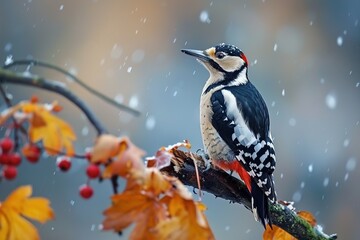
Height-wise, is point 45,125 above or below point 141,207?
above

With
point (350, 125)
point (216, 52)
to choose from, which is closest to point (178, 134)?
point (350, 125)

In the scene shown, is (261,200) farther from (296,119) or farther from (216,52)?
(296,119)

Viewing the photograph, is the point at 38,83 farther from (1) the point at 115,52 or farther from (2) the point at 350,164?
(2) the point at 350,164

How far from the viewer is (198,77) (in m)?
6.00

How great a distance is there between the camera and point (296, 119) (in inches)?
241

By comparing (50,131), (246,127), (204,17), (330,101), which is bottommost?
(330,101)

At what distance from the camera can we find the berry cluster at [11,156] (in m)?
0.87

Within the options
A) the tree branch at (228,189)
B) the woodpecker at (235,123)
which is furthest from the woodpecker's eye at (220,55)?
the tree branch at (228,189)

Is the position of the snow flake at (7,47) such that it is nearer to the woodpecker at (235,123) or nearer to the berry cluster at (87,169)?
the woodpecker at (235,123)

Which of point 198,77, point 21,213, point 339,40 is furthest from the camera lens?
point 339,40

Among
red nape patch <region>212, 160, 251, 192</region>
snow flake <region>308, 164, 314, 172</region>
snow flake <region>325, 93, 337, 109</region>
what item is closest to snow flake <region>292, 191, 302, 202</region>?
snow flake <region>308, 164, 314, 172</region>

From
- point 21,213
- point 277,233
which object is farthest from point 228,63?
point 21,213

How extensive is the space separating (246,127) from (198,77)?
390 centimetres

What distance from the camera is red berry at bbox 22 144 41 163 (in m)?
0.87
